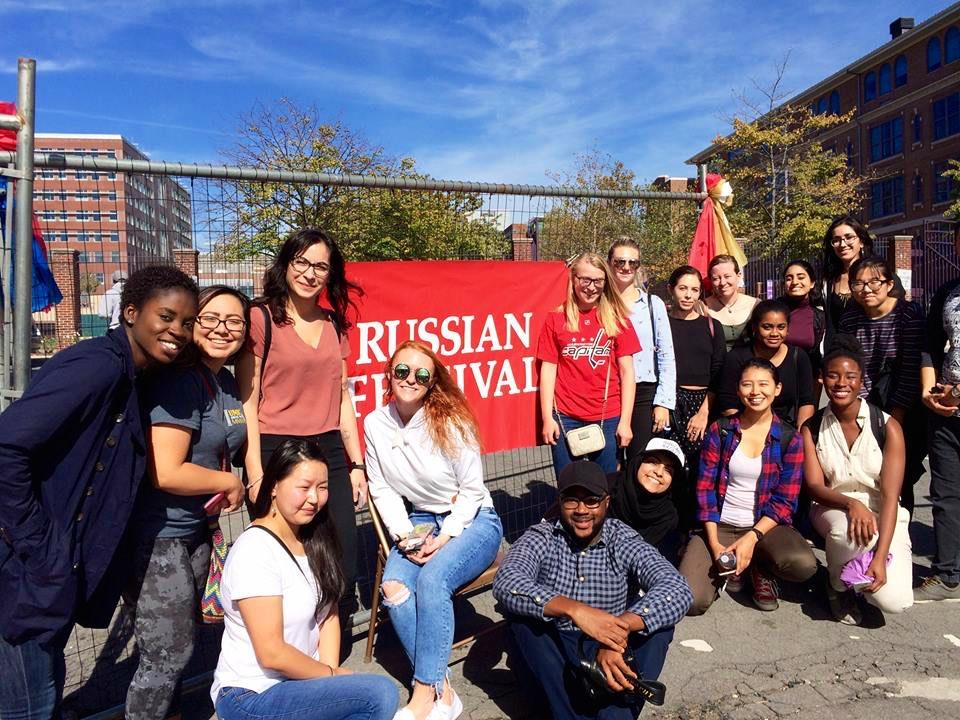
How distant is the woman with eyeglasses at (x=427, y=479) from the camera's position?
3373mm

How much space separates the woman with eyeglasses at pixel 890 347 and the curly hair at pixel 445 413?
261cm

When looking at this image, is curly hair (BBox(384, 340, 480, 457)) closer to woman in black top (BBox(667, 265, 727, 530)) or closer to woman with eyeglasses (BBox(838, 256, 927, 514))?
woman in black top (BBox(667, 265, 727, 530))

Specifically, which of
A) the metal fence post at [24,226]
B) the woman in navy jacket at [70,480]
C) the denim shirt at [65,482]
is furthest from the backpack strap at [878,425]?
the metal fence post at [24,226]

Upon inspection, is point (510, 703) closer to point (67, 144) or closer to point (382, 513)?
point (382, 513)

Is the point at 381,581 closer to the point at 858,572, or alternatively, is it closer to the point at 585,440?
the point at 585,440

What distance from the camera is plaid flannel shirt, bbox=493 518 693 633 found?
A: 3029mm

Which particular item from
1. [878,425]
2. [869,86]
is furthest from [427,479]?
[869,86]

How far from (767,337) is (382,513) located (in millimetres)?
2649

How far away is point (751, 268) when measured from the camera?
67.7ft

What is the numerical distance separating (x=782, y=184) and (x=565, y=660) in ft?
92.2

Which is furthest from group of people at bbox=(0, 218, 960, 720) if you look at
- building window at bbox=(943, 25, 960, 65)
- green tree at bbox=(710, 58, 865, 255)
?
building window at bbox=(943, 25, 960, 65)

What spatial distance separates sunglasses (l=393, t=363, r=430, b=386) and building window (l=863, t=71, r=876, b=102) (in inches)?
1976

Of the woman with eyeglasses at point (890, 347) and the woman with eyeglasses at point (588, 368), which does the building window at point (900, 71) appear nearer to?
the woman with eyeglasses at point (890, 347)

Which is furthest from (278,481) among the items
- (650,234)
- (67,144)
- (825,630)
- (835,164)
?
(835,164)
